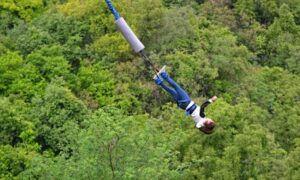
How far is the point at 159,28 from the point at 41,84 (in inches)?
337

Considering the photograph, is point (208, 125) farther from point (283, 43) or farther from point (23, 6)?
point (283, 43)

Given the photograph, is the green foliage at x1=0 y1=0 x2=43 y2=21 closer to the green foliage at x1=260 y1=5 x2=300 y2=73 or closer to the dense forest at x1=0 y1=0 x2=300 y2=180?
the dense forest at x1=0 y1=0 x2=300 y2=180

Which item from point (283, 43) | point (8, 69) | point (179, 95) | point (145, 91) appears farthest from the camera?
point (283, 43)

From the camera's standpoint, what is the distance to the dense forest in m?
Answer: 19.3

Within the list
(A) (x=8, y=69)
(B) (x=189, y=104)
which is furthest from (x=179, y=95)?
(A) (x=8, y=69)

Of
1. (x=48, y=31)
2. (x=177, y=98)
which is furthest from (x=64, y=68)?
(x=177, y=98)

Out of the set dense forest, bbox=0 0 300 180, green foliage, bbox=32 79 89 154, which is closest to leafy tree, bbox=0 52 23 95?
dense forest, bbox=0 0 300 180

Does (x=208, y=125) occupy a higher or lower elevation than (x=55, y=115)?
higher

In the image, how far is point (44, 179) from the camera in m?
19.3

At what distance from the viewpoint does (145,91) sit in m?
30.2

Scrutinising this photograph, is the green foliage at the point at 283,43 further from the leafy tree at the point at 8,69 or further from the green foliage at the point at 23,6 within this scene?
the leafy tree at the point at 8,69

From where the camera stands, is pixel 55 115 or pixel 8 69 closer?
pixel 55 115

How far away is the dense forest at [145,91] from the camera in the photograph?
19.3m

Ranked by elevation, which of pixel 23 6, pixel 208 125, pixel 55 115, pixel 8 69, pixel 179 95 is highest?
A: pixel 23 6
